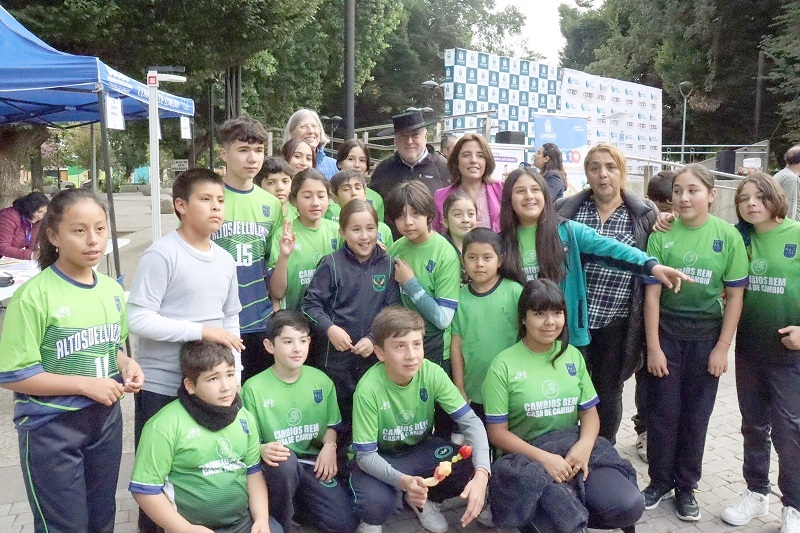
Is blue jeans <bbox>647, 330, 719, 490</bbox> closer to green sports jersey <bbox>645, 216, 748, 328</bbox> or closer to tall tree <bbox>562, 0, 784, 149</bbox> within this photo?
green sports jersey <bbox>645, 216, 748, 328</bbox>

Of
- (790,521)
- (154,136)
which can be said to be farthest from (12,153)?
(790,521)

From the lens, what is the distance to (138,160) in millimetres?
43844

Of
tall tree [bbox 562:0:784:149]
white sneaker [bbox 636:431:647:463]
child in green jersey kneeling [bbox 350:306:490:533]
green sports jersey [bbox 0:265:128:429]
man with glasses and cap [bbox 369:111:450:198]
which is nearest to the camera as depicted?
green sports jersey [bbox 0:265:128:429]

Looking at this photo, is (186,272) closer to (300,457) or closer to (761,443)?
(300,457)

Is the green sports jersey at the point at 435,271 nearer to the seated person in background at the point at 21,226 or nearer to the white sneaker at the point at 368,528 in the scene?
the white sneaker at the point at 368,528

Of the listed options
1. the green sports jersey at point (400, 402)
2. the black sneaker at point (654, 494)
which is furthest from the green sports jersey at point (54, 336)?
the black sneaker at point (654, 494)

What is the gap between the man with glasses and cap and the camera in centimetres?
439

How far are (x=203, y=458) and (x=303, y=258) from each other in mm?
1287

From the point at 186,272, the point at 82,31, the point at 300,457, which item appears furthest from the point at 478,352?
the point at 82,31

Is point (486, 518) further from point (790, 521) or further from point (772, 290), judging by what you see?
point (772, 290)

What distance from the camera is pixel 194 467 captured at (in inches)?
103

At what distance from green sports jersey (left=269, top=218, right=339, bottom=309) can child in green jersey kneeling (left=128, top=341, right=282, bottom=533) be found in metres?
0.89

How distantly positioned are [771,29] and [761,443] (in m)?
24.8

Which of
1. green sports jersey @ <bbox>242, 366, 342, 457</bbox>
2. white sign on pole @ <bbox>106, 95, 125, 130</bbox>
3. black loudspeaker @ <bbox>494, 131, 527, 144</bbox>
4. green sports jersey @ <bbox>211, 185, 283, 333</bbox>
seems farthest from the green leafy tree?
green sports jersey @ <bbox>242, 366, 342, 457</bbox>
